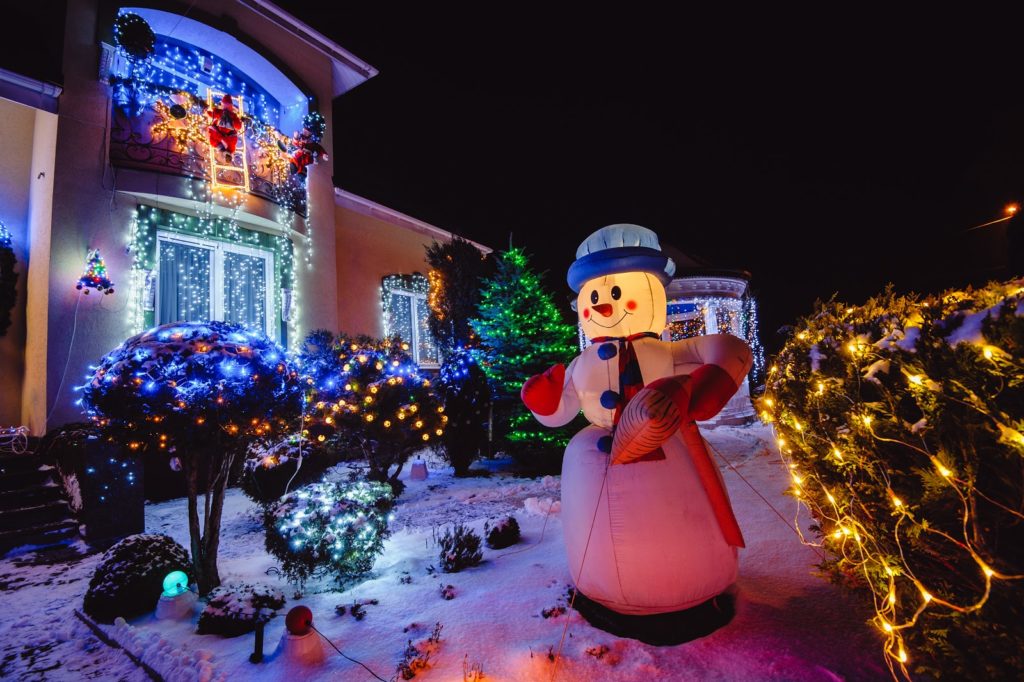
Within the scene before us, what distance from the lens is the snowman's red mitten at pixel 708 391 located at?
261cm


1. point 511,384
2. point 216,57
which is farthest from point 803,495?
point 216,57

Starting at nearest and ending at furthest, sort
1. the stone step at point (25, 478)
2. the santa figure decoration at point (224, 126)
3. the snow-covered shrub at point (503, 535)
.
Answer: the snow-covered shrub at point (503, 535) → the stone step at point (25, 478) → the santa figure decoration at point (224, 126)

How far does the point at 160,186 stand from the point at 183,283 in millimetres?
1669

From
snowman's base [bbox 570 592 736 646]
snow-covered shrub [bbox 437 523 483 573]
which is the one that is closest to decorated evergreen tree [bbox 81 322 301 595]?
snow-covered shrub [bbox 437 523 483 573]

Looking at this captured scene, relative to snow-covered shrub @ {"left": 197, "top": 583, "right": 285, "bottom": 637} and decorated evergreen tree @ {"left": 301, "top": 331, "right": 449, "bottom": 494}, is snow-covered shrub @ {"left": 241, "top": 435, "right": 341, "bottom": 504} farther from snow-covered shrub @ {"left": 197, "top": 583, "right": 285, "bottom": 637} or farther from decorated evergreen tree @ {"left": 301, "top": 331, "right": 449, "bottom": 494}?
snow-covered shrub @ {"left": 197, "top": 583, "right": 285, "bottom": 637}

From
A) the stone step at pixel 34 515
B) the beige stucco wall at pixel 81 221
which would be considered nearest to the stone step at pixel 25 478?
the stone step at pixel 34 515

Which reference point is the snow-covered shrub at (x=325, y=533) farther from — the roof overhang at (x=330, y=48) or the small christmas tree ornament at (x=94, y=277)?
the roof overhang at (x=330, y=48)

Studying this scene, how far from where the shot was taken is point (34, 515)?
6117 millimetres

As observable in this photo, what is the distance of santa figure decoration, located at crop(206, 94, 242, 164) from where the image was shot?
8227mm

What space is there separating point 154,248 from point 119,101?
241 cm

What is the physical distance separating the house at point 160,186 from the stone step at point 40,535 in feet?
6.04

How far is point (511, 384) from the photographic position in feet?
28.8

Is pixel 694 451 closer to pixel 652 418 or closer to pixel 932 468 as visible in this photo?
pixel 652 418

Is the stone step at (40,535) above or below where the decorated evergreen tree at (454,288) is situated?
below
